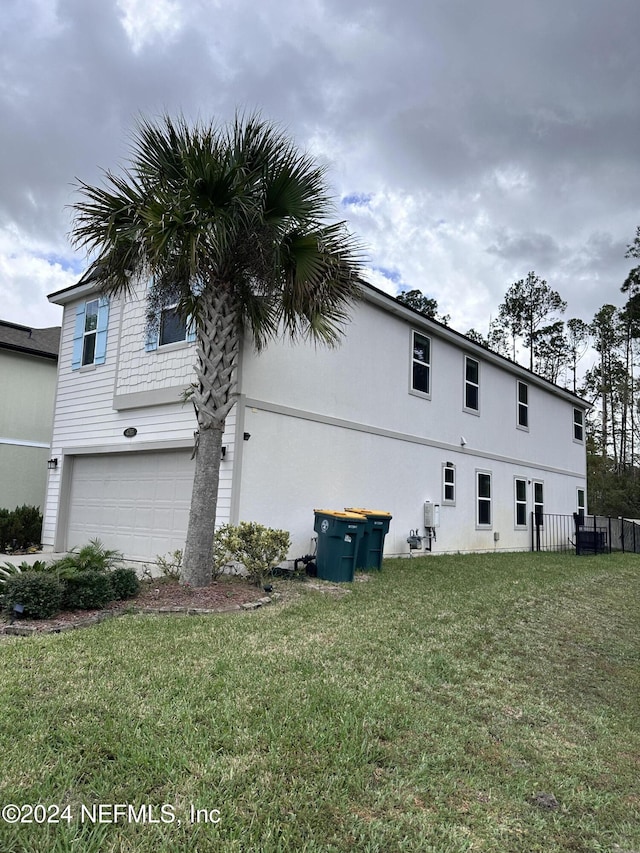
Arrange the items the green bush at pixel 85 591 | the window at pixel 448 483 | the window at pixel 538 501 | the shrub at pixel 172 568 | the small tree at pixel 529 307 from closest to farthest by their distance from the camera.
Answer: the green bush at pixel 85 591 < the shrub at pixel 172 568 < the window at pixel 448 483 < the window at pixel 538 501 < the small tree at pixel 529 307

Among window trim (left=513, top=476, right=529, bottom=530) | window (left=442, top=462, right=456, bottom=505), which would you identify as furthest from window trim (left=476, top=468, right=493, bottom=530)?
window trim (left=513, top=476, right=529, bottom=530)

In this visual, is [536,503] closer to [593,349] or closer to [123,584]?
[123,584]

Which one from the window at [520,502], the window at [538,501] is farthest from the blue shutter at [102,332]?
the window at [538,501]

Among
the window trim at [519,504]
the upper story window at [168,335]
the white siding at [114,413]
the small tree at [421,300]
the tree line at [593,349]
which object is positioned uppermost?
the small tree at [421,300]

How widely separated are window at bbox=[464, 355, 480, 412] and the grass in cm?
931

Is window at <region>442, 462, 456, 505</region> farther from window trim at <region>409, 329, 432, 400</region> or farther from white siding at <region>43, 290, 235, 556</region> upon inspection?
white siding at <region>43, 290, 235, 556</region>

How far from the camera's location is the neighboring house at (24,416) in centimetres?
1429

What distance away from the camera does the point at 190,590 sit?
660 centimetres

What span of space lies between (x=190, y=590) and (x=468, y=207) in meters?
12.7

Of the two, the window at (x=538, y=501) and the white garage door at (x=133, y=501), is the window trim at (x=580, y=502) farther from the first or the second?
the white garage door at (x=133, y=501)

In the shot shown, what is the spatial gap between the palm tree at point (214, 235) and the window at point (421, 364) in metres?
5.43

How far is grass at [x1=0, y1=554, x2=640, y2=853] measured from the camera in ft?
7.58

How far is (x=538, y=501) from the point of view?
1725cm

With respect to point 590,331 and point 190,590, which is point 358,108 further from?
point 590,331
